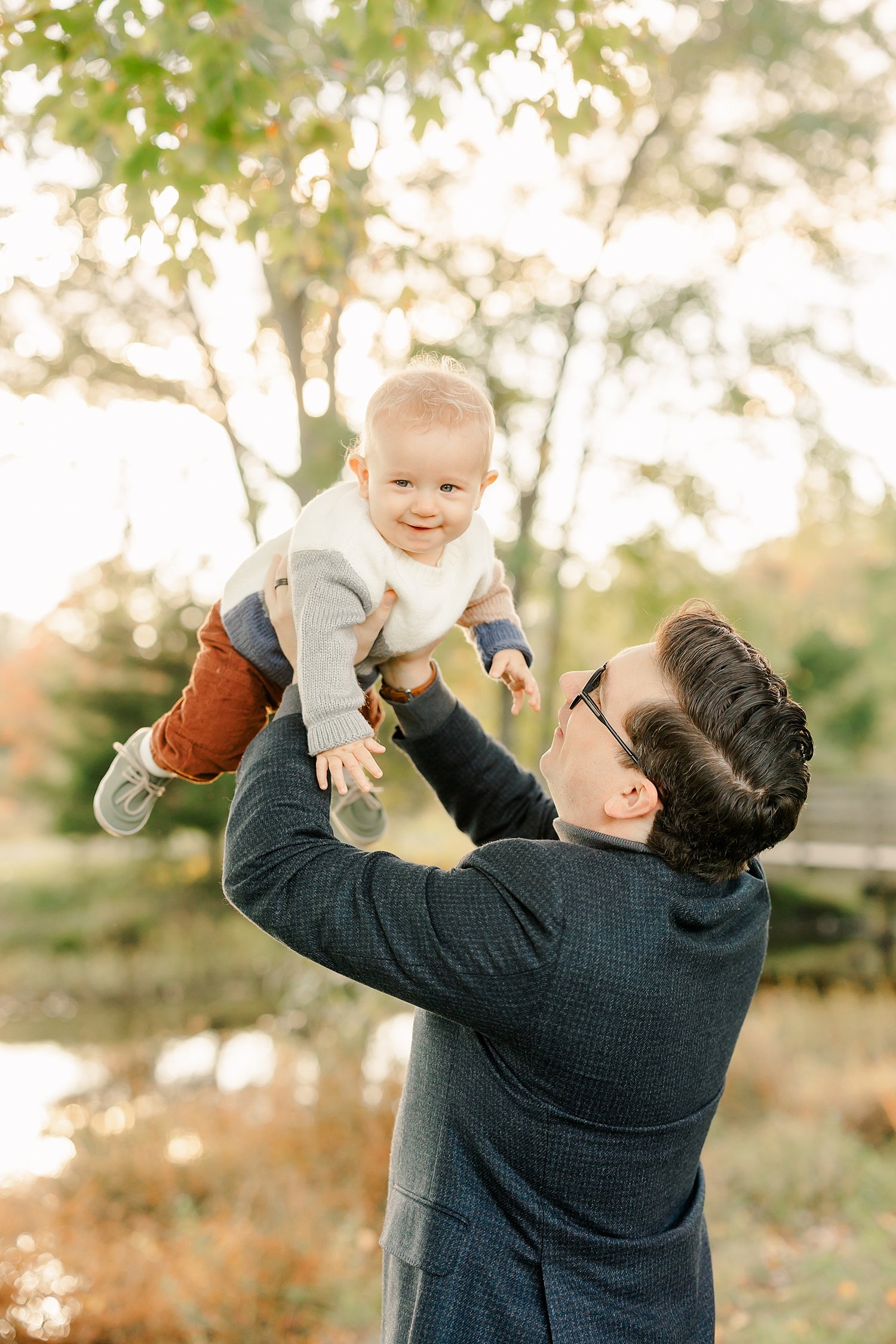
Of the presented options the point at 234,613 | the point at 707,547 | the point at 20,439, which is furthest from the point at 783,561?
the point at 234,613

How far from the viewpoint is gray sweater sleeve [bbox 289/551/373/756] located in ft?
5.40

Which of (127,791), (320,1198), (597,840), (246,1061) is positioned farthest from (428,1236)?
(246,1061)

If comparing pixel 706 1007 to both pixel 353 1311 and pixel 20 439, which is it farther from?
pixel 20 439

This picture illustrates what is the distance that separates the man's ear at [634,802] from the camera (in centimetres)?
157

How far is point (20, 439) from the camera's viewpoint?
793 centimetres

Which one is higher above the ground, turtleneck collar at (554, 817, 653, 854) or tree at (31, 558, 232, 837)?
turtleneck collar at (554, 817, 653, 854)

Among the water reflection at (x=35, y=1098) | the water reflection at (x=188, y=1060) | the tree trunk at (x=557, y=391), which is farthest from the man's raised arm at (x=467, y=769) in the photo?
the water reflection at (x=188, y=1060)

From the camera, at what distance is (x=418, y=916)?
1.47 meters

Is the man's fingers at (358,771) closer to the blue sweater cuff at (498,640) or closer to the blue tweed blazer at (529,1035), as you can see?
the blue tweed blazer at (529,1035)

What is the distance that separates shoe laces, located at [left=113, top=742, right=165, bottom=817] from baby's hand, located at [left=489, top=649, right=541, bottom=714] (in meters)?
0.71

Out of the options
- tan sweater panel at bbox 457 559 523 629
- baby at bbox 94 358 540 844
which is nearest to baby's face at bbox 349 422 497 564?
baby at bbox 94 358 540 844

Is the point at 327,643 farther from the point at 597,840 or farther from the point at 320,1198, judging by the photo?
the point at 320,1198

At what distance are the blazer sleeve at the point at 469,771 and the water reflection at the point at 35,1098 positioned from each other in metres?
4.90

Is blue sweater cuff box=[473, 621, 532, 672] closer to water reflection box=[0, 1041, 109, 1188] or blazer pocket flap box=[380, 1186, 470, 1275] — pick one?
blazer pocket flap box=[380, 1186, 470, 1275]
